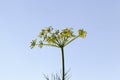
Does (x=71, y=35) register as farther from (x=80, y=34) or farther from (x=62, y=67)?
(x=62, y=67)

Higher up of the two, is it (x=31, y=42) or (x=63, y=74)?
(x=31, y=42)

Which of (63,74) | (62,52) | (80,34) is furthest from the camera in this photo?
(80,34)

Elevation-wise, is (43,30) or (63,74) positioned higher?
(43,30)

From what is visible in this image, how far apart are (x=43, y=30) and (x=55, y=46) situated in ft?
3.59

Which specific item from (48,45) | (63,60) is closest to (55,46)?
(48,45)

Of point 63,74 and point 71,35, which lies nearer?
point 63,74

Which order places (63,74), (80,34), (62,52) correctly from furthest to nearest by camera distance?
(80,34)
(62,52)
(63,74)

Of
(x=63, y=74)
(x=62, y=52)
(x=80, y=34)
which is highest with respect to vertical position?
(x=80, y=34)

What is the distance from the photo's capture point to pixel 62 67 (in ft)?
38.8

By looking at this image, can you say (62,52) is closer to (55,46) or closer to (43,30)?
(55,46)

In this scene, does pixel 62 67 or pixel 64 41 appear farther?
pixel 64 41

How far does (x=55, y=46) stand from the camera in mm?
13047

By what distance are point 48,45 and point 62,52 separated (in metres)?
0.93

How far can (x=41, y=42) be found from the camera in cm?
1337
